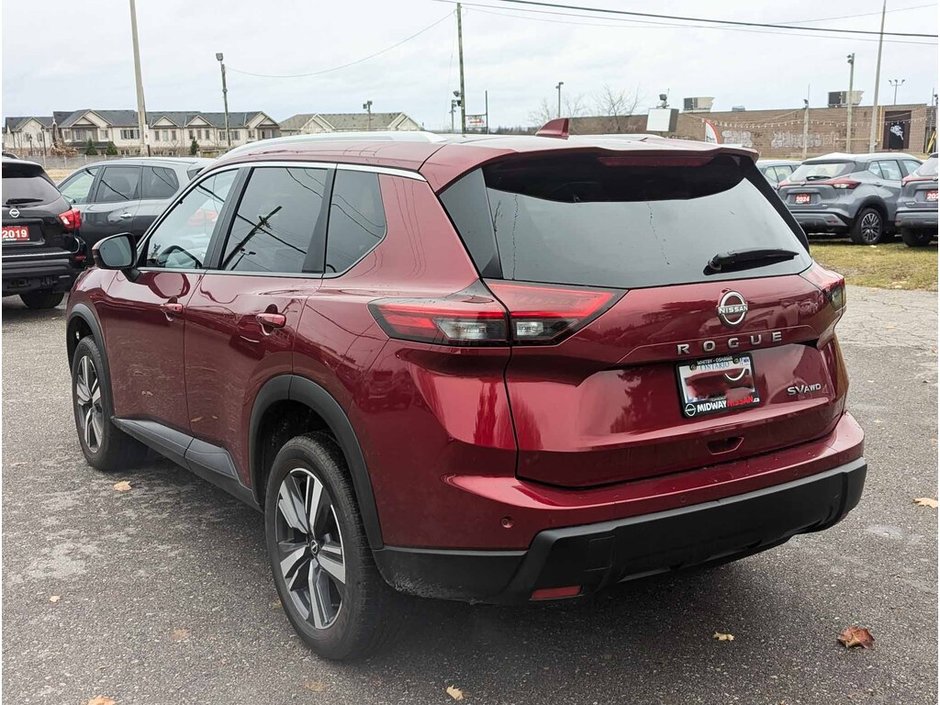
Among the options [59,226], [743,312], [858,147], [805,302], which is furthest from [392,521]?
[858,147]

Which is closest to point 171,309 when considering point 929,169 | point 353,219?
point 353,219

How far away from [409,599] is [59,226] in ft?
28.9

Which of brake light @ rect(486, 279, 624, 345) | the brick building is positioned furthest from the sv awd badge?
the brick building

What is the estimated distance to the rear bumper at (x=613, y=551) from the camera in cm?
256

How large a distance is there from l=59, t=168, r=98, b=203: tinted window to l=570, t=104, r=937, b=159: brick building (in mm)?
64328

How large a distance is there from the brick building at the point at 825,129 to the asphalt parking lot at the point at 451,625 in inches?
2809

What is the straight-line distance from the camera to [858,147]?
7269cm

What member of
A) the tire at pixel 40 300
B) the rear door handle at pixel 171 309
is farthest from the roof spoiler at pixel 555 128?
the tire at pixel 40 300

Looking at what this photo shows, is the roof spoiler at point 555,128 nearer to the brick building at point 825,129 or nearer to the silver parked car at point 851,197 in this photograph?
the silver parked car at point 851,197

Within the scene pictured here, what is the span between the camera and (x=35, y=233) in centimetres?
1016

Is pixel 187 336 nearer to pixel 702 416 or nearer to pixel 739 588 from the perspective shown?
pixel 702 416

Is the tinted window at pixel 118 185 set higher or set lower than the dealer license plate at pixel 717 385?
higher

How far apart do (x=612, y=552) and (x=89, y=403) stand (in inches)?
149

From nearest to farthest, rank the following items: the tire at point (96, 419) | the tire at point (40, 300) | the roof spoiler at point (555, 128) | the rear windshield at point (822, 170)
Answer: the roof spoiler at point (555, 128) < the tire at point (96, 419) < the tire at point (40, 300) < the rear windshield at point (822, 170)
